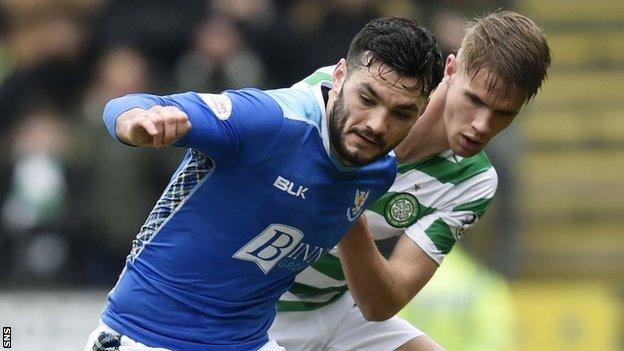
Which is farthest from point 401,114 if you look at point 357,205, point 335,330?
point 335,330

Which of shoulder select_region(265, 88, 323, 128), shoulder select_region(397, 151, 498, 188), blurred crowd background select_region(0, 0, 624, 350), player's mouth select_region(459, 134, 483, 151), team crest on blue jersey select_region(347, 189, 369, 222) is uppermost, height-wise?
shoulder select_region(265, 88, 323, 128)

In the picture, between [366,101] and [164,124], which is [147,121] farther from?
[366,101]

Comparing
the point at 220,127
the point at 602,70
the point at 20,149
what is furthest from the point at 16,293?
the point at 602,70

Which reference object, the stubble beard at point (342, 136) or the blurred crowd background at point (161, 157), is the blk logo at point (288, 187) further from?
the blurred crowd background at point (161, 157)

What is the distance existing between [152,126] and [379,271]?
5.22 feet

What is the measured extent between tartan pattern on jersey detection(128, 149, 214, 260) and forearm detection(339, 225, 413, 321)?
2.40ft

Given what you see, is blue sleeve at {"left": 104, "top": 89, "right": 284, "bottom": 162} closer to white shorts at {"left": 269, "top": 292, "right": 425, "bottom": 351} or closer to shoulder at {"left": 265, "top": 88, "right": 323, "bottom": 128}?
shoulder at {"left": 265, "top": 88, "right": 323, "bottom": 128}

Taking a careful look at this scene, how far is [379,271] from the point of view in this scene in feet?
17.1

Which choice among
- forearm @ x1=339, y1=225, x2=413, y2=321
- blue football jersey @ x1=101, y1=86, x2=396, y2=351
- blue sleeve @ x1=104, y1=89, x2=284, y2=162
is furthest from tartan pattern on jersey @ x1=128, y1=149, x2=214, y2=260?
forearm @ x1=339, y1=225, x2=413, y2=321

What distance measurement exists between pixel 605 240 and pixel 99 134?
5.09m

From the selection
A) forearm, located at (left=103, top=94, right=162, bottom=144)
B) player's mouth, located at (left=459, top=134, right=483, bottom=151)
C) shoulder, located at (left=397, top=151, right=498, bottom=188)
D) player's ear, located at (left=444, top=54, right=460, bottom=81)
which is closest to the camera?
forearm, located at (left=103, top=94, right=162, bottom=144)

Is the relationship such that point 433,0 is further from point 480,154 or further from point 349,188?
point 349,188

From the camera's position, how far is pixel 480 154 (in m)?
5.61

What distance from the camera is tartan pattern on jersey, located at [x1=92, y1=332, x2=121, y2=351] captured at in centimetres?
462
